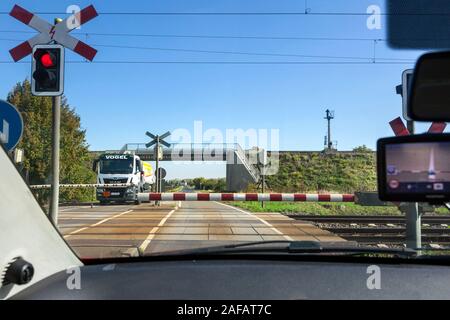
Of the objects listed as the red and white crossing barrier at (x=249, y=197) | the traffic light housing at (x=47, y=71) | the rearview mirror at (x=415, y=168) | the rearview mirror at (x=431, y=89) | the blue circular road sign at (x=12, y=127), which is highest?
the traffic light housing at (x=47, y=71)

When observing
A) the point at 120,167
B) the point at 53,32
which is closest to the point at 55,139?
the point at 53,32

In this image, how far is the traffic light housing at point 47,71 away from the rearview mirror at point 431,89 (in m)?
3.44

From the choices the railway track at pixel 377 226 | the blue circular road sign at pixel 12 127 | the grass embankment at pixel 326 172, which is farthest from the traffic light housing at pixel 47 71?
the railway track at pixel 377 226

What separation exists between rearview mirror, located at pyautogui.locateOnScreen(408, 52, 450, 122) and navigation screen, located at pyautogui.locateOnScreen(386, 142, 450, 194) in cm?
12

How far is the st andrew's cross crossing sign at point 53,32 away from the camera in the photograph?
11.5 ft

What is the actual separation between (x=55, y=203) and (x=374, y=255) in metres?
3.63

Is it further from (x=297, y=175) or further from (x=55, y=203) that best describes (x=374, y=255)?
(x=55, y=203)

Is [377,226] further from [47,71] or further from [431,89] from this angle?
[431,89]

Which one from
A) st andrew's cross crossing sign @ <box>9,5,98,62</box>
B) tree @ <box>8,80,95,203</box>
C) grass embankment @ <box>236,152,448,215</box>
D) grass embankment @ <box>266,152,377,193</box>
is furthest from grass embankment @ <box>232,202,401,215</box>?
st andrew's cross crossing sign @ <box>9,5,98,62</box>

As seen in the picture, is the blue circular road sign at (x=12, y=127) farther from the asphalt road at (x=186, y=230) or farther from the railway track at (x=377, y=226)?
the railway track at (x=377, y=226)

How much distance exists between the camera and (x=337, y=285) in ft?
6.48

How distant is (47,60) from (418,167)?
12.4ft
